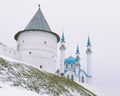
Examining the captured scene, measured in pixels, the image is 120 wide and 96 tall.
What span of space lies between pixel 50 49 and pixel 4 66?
17.1 meters

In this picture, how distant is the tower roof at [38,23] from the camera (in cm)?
3431

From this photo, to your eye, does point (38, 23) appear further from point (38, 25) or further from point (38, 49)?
point (38, 49)

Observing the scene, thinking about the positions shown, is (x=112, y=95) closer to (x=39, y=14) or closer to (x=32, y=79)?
(x=39, y=14)

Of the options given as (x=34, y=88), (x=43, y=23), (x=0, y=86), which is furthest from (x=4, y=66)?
(x=43, y=23)

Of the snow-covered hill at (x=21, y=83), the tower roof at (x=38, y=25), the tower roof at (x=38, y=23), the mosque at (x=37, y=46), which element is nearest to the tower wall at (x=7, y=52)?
the mosque at (x=37, y=46)

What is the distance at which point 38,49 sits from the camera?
33.6 meters

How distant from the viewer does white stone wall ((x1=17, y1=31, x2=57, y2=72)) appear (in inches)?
1314

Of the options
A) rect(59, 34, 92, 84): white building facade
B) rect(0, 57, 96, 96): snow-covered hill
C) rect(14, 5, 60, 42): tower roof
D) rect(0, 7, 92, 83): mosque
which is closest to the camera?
rect(0, 57, 96, 96): snow-covered hill

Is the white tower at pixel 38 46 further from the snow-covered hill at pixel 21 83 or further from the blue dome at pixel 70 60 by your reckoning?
the blue dome at pixel 70 60

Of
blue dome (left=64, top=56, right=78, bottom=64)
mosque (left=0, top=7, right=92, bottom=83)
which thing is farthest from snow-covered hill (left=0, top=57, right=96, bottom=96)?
blue dome (left=64, top=56, right=78, bottom=64)

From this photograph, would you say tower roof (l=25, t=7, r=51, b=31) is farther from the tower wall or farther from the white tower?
the tower wall

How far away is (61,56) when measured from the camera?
46.0 meters

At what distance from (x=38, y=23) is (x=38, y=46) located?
9.96 feet

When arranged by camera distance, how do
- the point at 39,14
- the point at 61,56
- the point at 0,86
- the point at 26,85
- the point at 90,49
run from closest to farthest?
the point at 0,86 < the point at 26,85 < the point at 39,14 < the point at 61,56 < the point at 90,49
